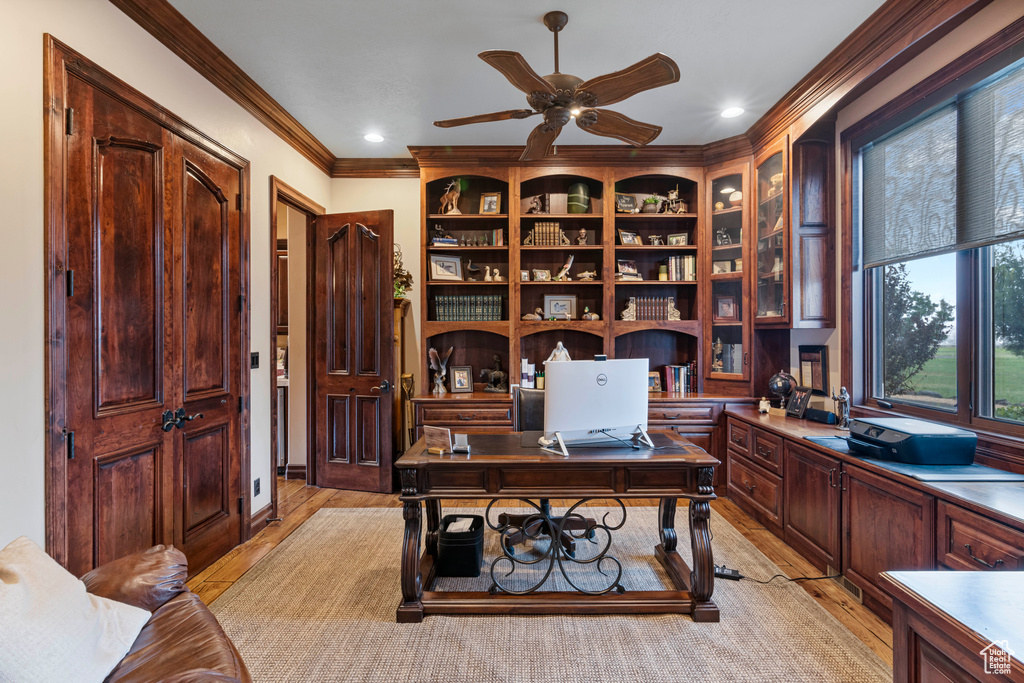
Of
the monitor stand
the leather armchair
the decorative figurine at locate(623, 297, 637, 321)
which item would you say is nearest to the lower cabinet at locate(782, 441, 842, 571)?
the monitor stand

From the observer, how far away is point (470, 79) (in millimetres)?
3152

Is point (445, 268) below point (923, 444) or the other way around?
the other way around

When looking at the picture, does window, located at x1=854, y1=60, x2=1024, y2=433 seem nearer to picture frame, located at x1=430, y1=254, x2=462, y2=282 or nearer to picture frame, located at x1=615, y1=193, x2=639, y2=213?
picture frame, located at x1=615, y1=193, x2=639, y2=213

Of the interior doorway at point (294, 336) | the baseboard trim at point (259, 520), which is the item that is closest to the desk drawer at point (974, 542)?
the baseboard trim at point (259, 520)

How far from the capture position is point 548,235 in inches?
174

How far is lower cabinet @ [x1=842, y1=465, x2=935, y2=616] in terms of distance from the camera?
1.96 meters

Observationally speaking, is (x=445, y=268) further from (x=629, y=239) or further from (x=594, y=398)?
(x=594, y=398)

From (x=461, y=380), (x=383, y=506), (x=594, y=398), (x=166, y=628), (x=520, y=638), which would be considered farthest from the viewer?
(x=461, y=380)

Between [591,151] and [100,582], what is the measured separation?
4208 mm

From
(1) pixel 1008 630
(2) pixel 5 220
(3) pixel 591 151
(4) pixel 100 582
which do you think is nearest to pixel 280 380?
(2) pixel 5 220

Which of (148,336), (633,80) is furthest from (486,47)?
(148,336)

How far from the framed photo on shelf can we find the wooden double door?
1.87 m

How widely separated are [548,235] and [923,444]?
10.1 feet

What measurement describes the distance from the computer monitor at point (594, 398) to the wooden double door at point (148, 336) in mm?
1971
